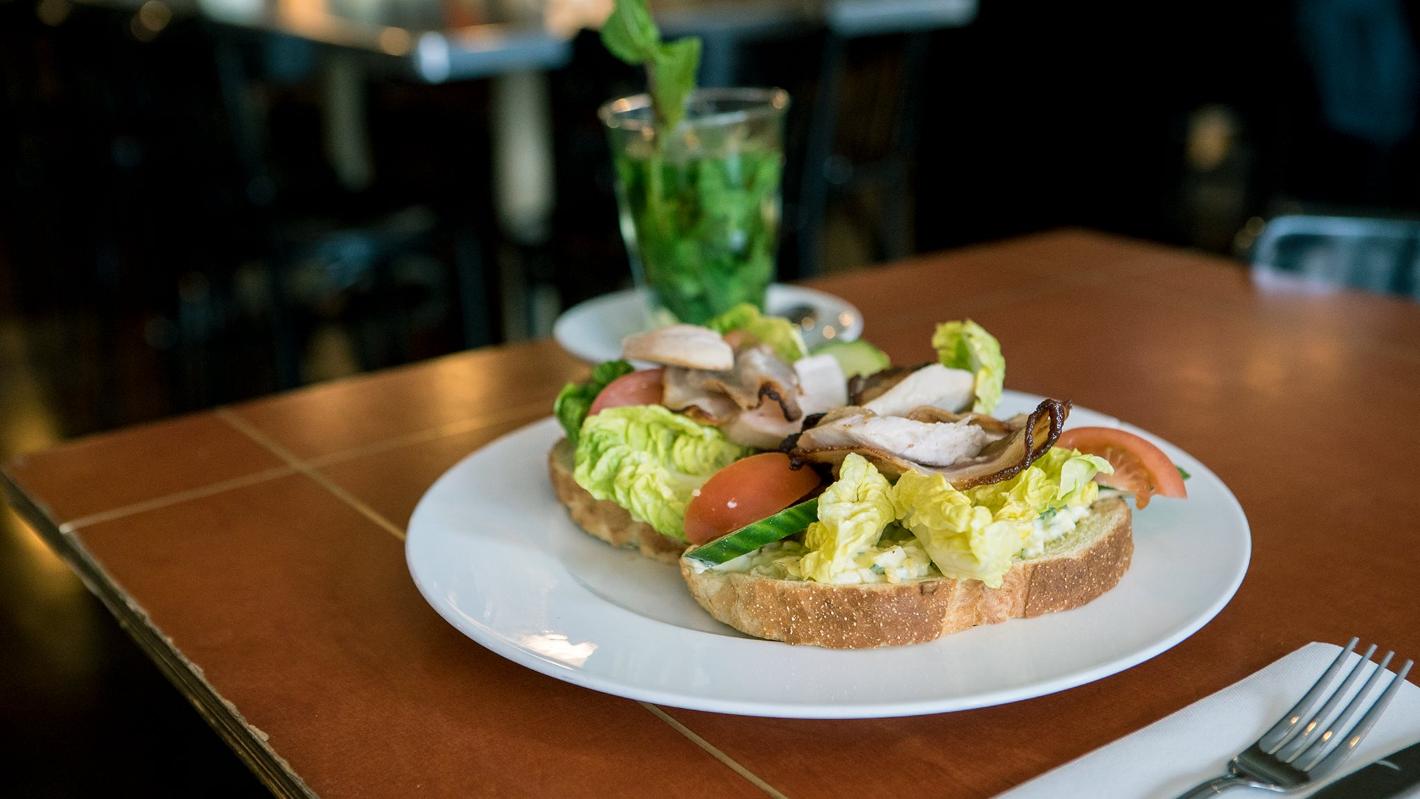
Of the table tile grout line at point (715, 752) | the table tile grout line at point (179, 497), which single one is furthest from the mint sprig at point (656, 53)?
the table tile grout line at point (715, 752)

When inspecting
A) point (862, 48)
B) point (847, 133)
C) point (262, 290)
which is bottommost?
point (262, 290)

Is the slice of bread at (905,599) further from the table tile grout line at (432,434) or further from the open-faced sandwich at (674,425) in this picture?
the table tile grout line at (432,434)

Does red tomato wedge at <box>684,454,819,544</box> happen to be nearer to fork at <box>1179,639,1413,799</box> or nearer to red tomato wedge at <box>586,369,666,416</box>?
red tomato wedge at <box>586,369,666,416</box>

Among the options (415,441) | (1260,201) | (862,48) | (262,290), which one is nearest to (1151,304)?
(415,441)

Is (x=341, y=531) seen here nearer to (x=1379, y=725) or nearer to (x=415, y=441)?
(x=415, y=441)

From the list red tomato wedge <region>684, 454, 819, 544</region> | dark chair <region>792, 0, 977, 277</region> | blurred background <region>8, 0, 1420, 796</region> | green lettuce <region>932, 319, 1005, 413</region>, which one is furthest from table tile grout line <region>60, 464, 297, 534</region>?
dark chair <region>792, 0, 977, 277</region>

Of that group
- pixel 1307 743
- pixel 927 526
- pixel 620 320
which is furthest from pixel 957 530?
pixel 620 320

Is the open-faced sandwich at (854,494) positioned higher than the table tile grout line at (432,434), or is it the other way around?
the open-faced sandwich at (854,494)
